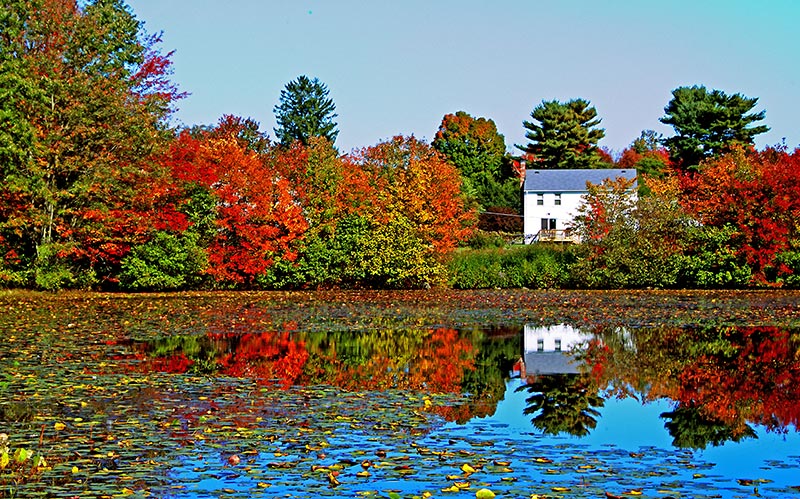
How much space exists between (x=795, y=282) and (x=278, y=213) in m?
23.2

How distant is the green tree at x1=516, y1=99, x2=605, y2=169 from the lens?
3364 inches

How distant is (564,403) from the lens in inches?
477

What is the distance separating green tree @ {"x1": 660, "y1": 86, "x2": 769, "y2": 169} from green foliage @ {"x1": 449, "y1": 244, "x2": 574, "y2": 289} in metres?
32.4

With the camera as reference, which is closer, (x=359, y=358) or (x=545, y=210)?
(x=359, y=358)

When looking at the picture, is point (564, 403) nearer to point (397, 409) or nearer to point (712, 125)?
point (397, 409)

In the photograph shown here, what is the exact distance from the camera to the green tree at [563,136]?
85.5m

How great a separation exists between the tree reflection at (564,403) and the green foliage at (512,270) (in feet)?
95.4

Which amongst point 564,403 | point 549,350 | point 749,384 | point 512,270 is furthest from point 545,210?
point 564,403

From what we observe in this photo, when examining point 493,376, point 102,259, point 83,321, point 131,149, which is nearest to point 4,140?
point 131,149

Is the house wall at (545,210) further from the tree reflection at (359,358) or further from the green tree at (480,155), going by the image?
the tree reflection at (359,358)

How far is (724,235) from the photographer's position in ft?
133

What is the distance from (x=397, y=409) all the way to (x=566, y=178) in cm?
6683

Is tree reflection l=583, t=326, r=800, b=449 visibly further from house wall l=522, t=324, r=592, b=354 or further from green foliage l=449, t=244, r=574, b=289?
green foliage l=449, t=244, r=574, b=289

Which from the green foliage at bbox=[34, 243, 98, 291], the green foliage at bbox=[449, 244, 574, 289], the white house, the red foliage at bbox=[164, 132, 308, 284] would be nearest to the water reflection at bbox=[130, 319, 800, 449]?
the green foliage at bbox=[34, 243, 98, 291]
